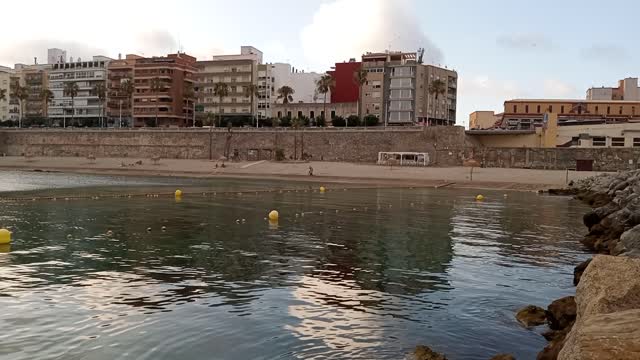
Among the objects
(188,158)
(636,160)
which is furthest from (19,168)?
(636,160)

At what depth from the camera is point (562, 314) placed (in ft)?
46.2

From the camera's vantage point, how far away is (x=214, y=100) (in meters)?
162

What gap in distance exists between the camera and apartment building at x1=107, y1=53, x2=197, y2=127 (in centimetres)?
16200

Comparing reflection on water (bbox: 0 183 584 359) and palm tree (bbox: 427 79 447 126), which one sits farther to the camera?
palm tree (bbox: 427 79 447 126)

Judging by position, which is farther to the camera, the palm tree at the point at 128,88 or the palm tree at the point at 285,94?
the palm tree at the point at 128,88

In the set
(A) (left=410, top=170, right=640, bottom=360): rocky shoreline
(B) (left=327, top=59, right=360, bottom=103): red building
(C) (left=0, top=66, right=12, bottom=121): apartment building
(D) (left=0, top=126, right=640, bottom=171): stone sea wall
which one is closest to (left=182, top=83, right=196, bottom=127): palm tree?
(D) (left=0, top=126, right=640, bottom=171): stone sea wall

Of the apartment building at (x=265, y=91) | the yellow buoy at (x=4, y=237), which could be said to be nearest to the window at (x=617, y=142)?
the apartment building at (x=265, y=91)

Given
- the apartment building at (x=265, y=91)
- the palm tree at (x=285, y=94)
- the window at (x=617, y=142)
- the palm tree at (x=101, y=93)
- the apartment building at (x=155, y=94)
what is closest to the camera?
the window at (x=617, y=142)

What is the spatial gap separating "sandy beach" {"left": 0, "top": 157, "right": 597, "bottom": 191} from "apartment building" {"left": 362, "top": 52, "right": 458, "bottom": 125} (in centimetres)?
4830

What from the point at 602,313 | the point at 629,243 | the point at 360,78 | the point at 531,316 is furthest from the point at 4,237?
the point at 360,78

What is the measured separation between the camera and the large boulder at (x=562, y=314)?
13.9 m

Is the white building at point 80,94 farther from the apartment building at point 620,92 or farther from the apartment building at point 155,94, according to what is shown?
the apartment building at point 620,92

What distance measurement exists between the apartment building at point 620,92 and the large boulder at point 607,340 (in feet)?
607

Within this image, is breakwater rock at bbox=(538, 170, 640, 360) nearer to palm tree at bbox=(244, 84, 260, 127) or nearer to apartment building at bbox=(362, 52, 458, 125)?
apartment building at bbox=(362, 52, 458, 125)
